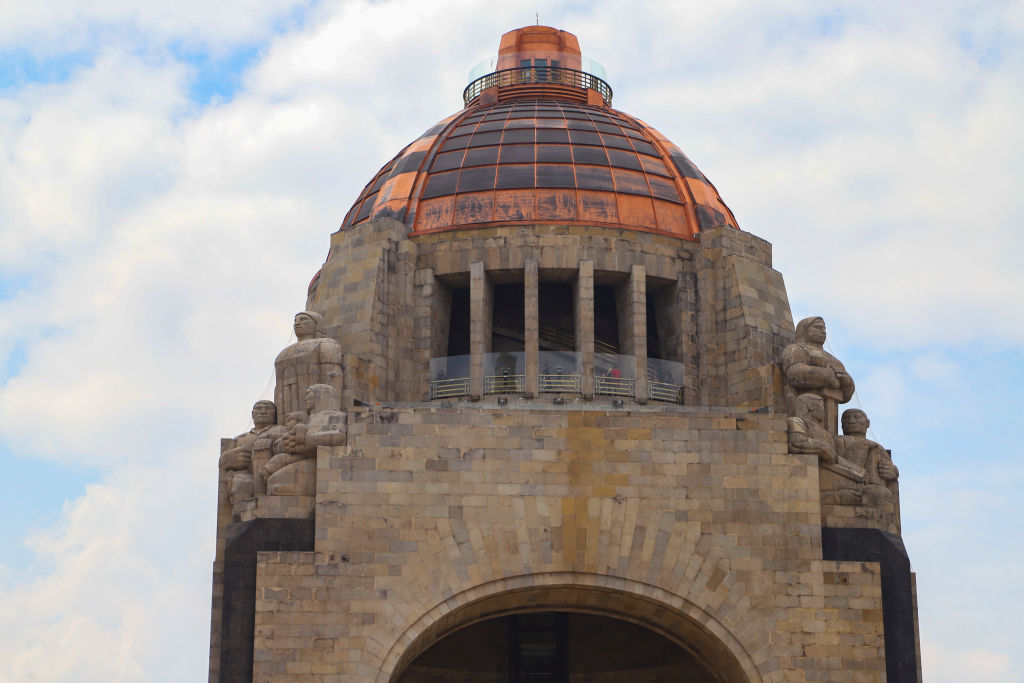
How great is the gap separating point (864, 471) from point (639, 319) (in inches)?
256

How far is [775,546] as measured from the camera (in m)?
31.6

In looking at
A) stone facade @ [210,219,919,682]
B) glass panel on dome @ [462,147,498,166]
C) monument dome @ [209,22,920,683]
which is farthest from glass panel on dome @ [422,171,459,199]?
stone facade @ [210,219,919,682]

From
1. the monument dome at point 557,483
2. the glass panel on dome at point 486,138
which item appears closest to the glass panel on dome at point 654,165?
the monument dome at point 557,483

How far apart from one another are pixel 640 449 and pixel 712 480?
1368 mm

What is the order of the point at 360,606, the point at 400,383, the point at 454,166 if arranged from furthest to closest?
1. the point at 454,166
2. the point at 400,383
3. the point at 360,606

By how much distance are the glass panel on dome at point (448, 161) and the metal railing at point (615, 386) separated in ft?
21.9

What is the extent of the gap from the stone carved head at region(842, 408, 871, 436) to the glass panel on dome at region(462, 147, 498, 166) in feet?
34.1

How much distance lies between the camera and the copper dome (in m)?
38.9

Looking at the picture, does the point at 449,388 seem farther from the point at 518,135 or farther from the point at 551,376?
the point at 518,135

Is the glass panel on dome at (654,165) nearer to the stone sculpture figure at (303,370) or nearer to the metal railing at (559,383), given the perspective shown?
the metal railing at (559,383)

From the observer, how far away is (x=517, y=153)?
132 feet

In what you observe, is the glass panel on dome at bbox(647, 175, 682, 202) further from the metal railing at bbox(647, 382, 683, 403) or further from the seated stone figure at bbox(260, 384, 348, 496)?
the seated stone figure at bbox(260, 384, 348, 496)

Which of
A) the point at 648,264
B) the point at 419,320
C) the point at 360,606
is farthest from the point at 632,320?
the point at 360,606

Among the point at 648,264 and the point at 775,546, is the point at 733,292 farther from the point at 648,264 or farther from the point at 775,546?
the point at 775,546
